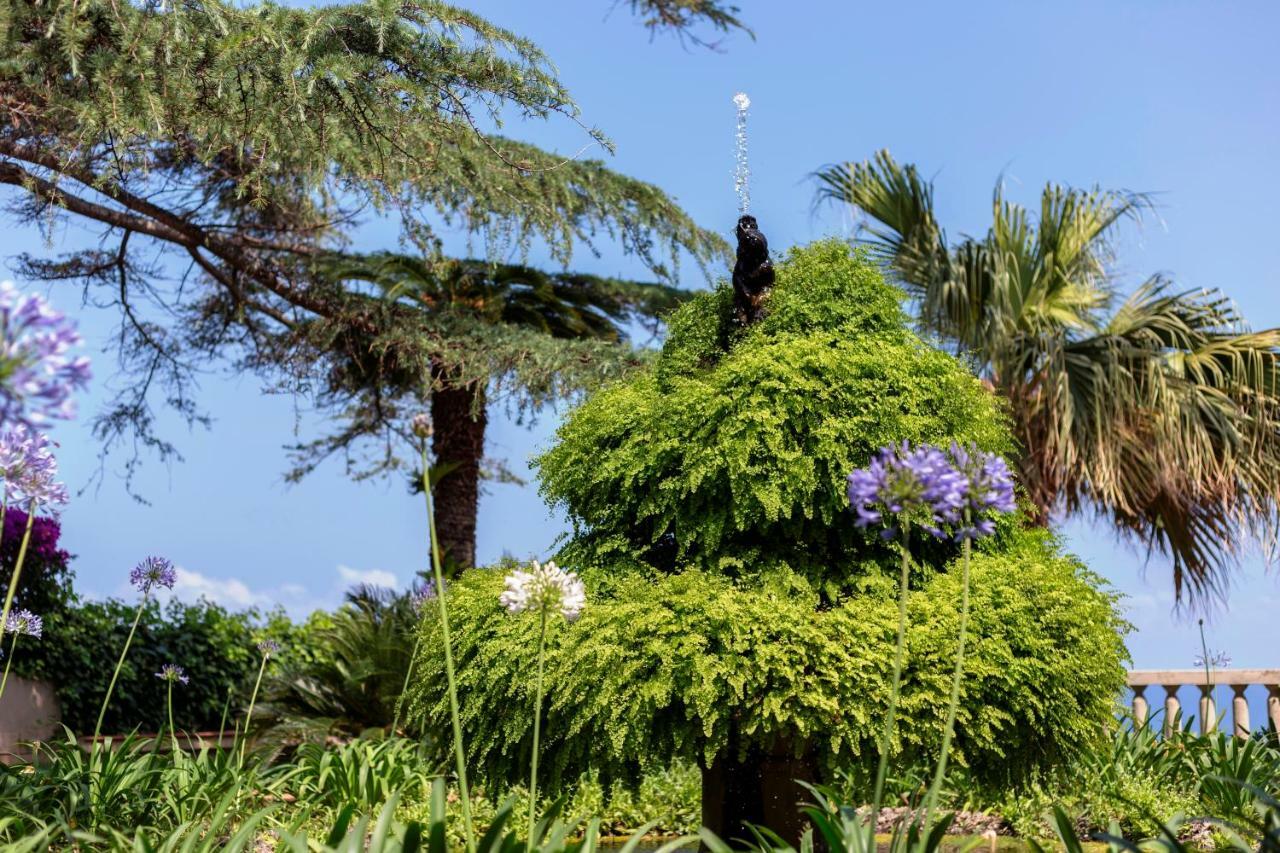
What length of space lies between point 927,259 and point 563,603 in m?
8.16

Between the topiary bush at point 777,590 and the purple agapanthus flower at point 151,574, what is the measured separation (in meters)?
1.28

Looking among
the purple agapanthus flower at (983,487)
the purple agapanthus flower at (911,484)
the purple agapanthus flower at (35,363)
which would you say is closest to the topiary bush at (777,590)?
the purple agapanthus flower at (983,487)

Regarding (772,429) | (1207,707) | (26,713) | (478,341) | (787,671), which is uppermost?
(478,341)

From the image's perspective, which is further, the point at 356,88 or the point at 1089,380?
the point at 1089,380

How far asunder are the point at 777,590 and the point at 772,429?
0.65 m

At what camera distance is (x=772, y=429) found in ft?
14.4

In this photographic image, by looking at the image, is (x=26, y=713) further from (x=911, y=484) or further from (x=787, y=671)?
(x=911, y=484)

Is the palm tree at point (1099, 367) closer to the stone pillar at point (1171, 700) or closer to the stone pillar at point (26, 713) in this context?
the stone pillar at point (1171, 700)

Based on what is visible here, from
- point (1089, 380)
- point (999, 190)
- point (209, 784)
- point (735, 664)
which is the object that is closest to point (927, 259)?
point (999, 190)

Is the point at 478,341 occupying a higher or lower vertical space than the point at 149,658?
higher

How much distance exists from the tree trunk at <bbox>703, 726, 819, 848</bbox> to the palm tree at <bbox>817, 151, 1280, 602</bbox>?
5.71 meters

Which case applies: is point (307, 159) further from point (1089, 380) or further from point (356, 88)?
point (1089, 380)

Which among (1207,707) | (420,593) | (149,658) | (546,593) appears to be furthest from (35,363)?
(1207,707)

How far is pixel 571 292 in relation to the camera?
498 inches
